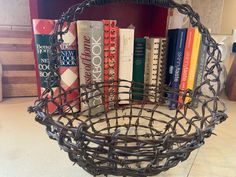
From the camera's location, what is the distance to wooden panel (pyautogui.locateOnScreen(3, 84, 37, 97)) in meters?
0.63

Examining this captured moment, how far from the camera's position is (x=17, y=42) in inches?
24.5

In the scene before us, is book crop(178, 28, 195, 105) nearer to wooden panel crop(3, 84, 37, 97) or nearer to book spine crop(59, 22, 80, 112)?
book spine crop(59, 22, 80, 112)

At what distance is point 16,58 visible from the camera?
620 millimetres

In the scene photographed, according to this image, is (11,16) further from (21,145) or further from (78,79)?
(21,145)

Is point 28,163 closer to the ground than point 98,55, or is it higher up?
closer to the ground

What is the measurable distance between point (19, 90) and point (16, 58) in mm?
93

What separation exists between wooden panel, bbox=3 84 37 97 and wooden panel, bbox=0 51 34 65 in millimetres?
66

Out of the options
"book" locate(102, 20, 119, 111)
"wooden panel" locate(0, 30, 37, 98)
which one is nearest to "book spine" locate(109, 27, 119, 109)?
"book" locate(102, 20, 119, 111)

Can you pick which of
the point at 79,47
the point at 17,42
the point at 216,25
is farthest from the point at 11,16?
the point at 216,25

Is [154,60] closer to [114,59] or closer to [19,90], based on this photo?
[114,59]

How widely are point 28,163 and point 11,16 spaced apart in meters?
0.50

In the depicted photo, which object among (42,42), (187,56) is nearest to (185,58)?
(187,56)

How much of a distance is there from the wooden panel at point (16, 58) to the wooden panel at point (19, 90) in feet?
0.22

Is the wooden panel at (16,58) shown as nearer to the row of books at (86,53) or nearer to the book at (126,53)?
the row of books at (86,53)
